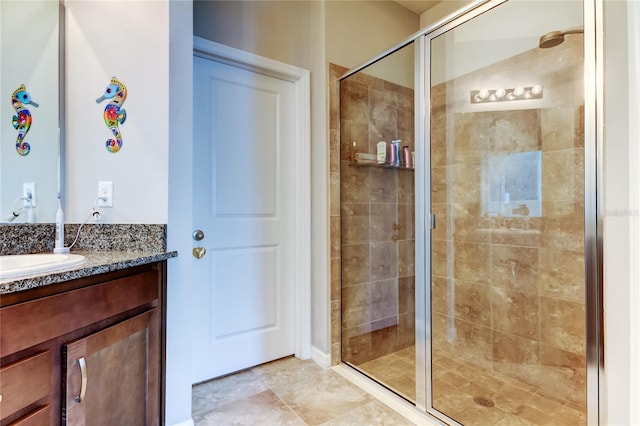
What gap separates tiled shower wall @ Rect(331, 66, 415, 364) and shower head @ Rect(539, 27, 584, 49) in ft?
2.76

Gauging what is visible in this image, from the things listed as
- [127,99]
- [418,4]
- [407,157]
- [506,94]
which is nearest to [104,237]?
[127,99]

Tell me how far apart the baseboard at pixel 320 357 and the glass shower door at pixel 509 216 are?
683mm

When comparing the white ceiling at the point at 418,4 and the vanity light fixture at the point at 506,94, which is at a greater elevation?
the white ceiling at the point at 418,4

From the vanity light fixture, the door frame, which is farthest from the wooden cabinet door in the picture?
the vanity light fixture

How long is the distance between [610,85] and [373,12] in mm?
2176

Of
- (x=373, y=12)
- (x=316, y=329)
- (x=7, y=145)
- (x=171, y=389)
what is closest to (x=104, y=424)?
(x=171, y=389)

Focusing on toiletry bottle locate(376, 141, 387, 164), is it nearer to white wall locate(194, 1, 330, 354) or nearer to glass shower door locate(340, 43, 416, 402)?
glass shower door locate(340, 43, 416, 402)

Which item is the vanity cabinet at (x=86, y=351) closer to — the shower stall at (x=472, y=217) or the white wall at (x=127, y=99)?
the white wall at (x=127, y=99)

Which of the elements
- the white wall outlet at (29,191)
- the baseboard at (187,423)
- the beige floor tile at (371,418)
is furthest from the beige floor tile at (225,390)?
the white wall outlet at (29,191)

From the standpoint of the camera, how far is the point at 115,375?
1.05 meters

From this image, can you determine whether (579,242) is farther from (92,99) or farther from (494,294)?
(92,99)

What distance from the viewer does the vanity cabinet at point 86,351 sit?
0.75 metres

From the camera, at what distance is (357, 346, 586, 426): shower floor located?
1627 mm

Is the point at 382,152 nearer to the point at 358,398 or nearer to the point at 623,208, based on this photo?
the point at 358,398
